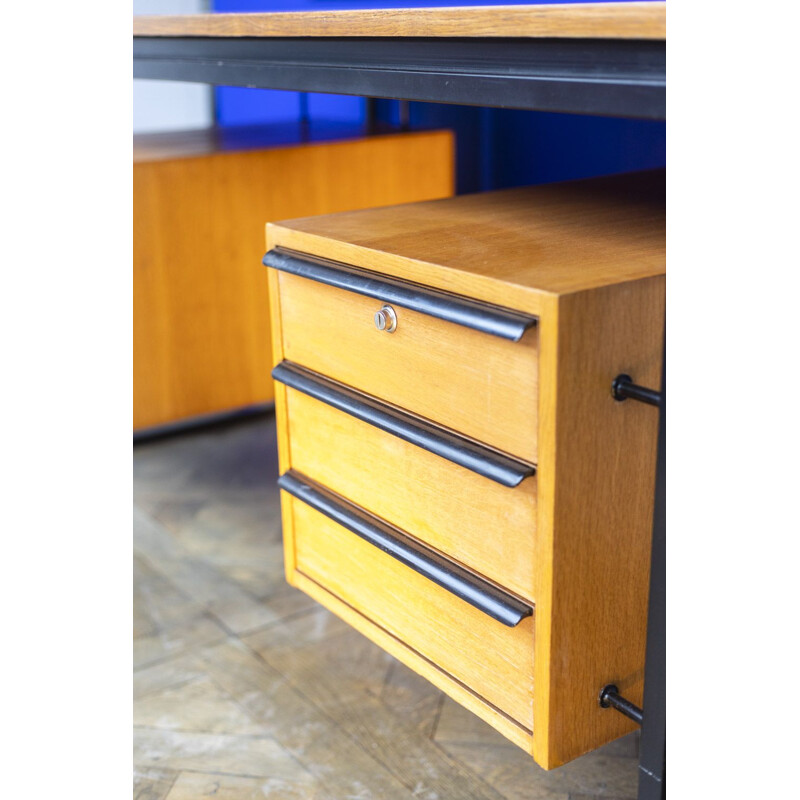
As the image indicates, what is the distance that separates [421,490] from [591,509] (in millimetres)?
158

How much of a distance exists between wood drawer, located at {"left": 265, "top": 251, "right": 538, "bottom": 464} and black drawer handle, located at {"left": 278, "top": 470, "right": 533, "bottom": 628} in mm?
116

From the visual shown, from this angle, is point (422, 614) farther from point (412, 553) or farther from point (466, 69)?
point (466, 69)

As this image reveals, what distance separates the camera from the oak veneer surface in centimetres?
168

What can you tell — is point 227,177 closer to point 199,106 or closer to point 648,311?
point 648,311

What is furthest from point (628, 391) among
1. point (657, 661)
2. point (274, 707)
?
point (274, 707)

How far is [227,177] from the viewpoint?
1.71 metres

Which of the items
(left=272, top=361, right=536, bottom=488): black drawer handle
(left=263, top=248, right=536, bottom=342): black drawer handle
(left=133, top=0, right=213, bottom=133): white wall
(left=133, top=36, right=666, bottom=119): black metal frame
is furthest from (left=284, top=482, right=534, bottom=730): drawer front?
(left=133, top=0, right=213, bottom=133): white wall

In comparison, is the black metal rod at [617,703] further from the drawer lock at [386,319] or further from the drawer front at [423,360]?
the drawer lock at [386,319]

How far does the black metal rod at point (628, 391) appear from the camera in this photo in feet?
2.23

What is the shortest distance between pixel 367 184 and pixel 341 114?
32.9 inches


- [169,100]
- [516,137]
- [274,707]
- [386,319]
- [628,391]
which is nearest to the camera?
[628,391]

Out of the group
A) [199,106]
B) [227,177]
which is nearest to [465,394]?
[227,177]

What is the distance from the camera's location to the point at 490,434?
0.73 meters

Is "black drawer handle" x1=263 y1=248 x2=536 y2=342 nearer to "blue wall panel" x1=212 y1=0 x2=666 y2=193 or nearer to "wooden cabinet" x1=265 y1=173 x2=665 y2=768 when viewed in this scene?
"wooden cabinet" x1=265 y1=173 x2=665 y2=768
